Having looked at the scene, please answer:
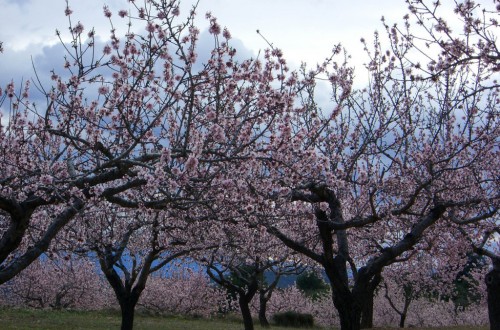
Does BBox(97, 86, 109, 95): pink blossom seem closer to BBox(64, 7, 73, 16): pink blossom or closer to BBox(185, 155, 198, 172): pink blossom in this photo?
BBox(64, 7, 73, 16): pink blossom

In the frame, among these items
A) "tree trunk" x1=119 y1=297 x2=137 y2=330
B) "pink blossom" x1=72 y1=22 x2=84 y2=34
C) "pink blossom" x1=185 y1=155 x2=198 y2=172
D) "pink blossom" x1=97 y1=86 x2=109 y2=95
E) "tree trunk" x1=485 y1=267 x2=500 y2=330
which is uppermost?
"pink blossom" x1=72 y1=22 x2=84 y2=34

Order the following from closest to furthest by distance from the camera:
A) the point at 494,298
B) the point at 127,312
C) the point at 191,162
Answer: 1. the point at 191,162
2. the point at 494,298
3. the point at 127,312

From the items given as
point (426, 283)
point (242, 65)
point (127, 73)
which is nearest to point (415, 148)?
point (242, 65)

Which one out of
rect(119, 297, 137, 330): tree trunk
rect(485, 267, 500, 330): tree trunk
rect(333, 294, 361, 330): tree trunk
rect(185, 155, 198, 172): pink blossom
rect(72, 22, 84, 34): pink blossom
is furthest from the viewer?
rect(119, 297, 137, 330): tree trunk

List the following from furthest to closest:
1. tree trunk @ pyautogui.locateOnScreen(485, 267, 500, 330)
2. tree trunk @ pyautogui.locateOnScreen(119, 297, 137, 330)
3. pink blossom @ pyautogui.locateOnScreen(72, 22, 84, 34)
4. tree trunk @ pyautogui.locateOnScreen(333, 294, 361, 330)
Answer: tree trunk @ pyautogui.locateOnScreen(119, 297, 137, 330), tree trunk @ pyautogui.locateOnScreen(485, 267, 500, 330), tree trunk @ pyautogui.locateOnScreen(333, 294, 361, 330), pink blossom @ pyautogui.locateOnScreen(72, 22, 84, 34)

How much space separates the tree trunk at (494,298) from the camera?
13164mm

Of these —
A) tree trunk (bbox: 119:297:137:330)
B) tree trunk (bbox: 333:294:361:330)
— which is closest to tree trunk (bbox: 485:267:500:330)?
tree trunk (bbox: 333:294:361:330)

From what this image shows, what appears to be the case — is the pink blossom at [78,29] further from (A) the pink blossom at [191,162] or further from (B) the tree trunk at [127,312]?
(B) the tree trunk at [127,312]

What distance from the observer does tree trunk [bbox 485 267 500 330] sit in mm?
13164

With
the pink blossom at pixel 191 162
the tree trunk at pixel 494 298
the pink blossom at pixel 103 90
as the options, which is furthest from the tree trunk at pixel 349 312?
the pink blossom at pixel 191 162

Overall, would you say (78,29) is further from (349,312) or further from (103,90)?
(349,312)

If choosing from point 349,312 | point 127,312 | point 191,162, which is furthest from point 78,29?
point 127,312

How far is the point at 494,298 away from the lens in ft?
43.8

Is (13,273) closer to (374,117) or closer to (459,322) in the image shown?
(374,117)
